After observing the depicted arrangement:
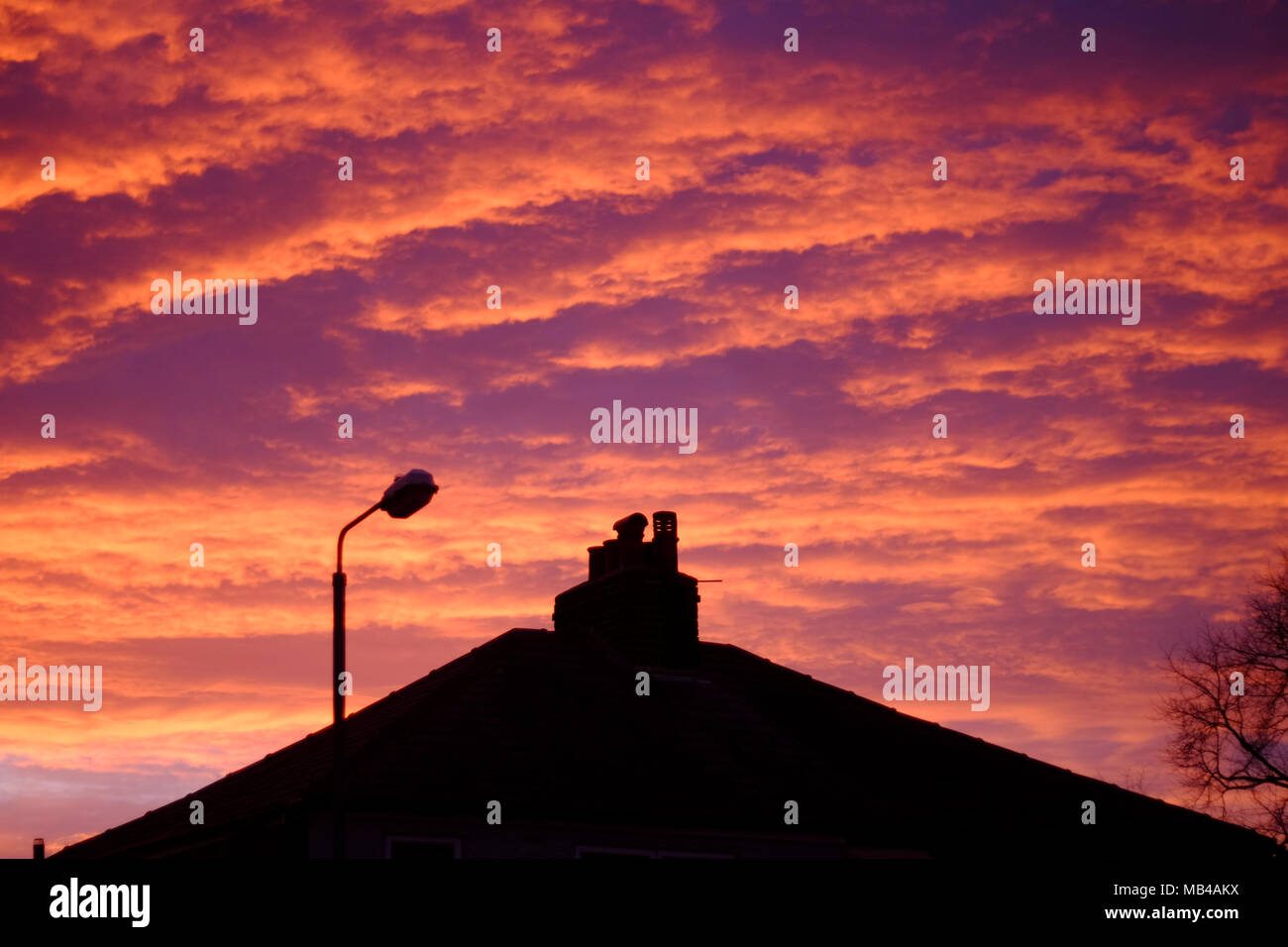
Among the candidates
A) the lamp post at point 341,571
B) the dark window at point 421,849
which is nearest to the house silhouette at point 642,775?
the dark window at point 421,849

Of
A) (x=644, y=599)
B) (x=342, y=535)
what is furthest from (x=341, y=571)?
(x=644, y=599)

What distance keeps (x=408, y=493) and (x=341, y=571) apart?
1.22 m

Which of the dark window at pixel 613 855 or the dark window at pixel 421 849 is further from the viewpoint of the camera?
the dark window at pixel 613 855

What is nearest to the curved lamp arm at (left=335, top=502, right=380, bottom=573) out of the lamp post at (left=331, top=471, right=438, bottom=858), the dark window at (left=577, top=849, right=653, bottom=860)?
the lamp post at (left=331, top=471, right=438, bottom=858)

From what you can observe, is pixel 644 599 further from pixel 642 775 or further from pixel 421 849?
pixel 421 849

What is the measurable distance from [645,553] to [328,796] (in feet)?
31.5

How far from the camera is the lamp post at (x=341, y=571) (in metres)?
15.9

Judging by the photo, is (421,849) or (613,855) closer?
(421,849)

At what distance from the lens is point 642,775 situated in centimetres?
2389

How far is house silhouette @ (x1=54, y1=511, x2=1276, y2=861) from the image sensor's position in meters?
22.1

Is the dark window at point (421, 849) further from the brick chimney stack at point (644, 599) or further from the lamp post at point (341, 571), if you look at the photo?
the brick chimney stack at point (644, 599)
